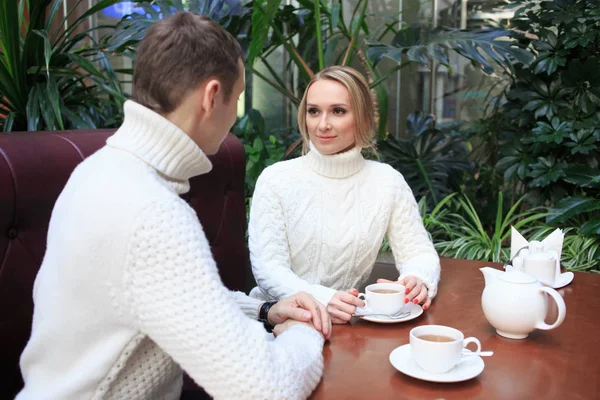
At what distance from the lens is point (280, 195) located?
1.83 meters

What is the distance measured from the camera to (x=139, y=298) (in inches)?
33.7

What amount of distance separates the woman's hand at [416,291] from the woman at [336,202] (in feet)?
1.02

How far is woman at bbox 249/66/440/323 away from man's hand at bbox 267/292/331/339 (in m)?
0.46

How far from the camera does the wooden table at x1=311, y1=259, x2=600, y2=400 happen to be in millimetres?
963

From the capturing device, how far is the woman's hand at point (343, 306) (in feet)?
4.18

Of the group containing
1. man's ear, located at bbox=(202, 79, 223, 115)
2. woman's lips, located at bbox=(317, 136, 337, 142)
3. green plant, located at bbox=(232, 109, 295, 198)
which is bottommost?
green plant, located at bbox=(232, 109, 295, 198)

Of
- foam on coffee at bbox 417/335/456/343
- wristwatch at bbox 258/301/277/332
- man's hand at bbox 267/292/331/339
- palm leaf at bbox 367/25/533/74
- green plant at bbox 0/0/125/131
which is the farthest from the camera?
palm leaf at bbox 367/25/533/74

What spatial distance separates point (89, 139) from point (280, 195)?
22.7 inches

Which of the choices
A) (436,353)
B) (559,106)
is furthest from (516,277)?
(559,106)

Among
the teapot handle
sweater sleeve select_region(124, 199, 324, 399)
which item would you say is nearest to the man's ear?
sweater sleeve select_region(124, 199, 324, 399)

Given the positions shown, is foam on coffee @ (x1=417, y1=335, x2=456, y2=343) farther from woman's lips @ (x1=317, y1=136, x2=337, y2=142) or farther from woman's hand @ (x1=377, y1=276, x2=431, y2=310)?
woman's lips @ (x1=317, y1=136, x2=337, y2=142)

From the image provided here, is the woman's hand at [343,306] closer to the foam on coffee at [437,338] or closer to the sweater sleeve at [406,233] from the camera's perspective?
the foam on coffee at [437,338]

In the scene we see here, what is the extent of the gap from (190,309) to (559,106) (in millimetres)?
3388

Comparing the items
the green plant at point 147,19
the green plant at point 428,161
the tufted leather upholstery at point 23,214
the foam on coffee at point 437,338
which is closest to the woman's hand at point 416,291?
the foam on coffee at point 437,338
